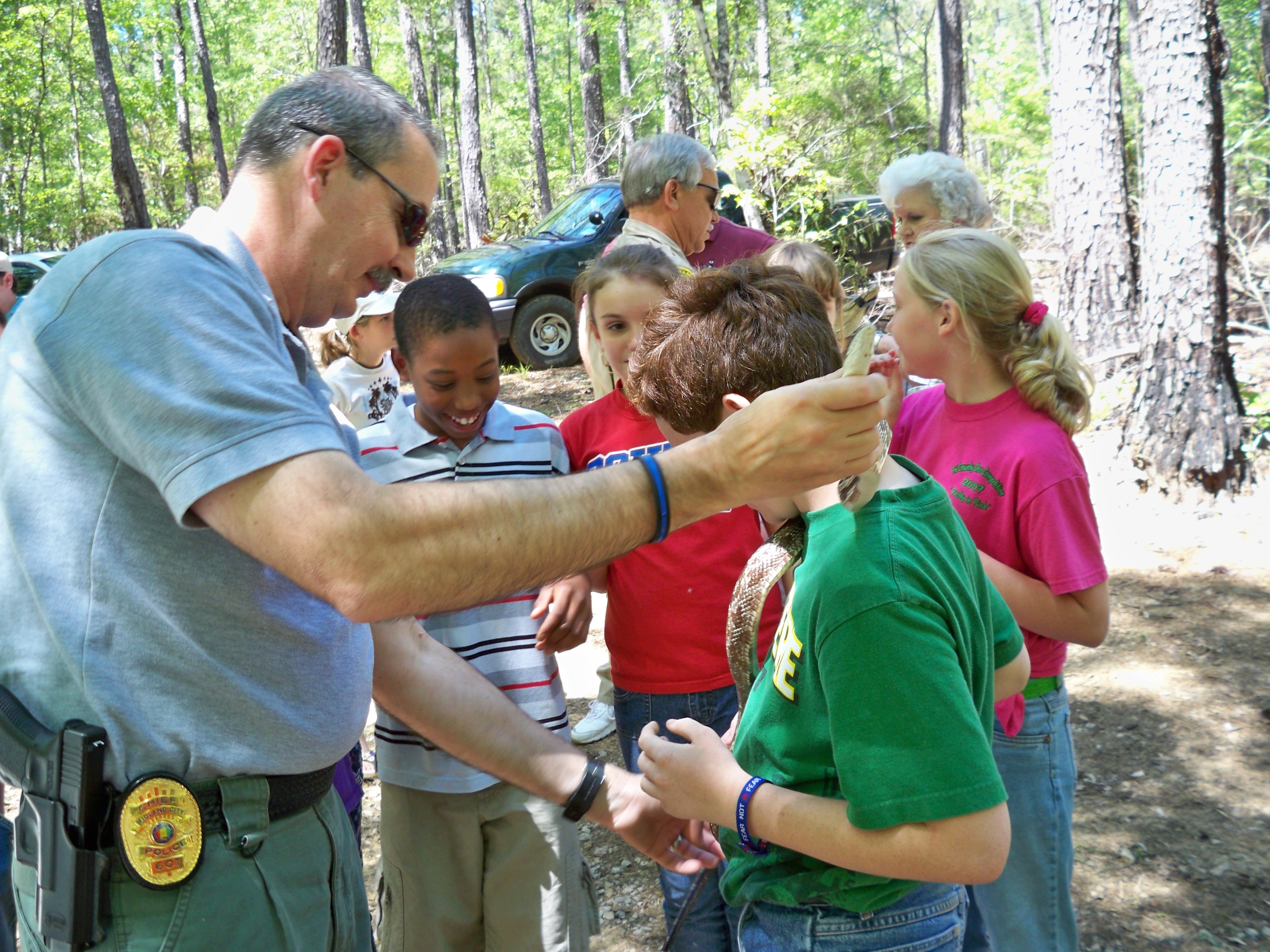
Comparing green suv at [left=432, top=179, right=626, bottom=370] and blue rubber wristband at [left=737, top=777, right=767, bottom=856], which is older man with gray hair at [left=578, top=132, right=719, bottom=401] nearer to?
blue rubber wristband at [left=737, top=777, right=767, bottom=856]

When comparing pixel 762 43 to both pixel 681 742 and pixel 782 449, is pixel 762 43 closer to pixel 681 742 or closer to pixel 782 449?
pixel 681 742

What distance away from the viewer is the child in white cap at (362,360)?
14.5 feet

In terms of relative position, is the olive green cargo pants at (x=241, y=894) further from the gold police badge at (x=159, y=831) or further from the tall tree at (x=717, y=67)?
the tall tree at (x=717, y=67)

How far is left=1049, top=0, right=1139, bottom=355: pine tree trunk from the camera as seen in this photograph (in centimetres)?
Answer: 712

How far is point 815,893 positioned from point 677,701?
1.20 m

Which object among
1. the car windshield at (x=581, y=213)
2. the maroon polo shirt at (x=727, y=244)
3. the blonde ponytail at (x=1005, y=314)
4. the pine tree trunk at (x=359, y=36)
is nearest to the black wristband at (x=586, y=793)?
the blonde ponytail at (x=1005, y=314)

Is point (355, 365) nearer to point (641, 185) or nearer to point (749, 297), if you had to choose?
point (641, 185)

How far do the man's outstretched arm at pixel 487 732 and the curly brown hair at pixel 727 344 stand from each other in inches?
33.7

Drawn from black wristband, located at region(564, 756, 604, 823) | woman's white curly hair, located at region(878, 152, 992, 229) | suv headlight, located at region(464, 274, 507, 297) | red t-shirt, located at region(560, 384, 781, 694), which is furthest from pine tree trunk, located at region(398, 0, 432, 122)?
black wristband, located at region(564, 756, 604, 823)

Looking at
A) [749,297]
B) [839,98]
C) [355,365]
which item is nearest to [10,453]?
[749,297]

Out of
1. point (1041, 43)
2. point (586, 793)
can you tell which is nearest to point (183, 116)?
point (586, 793)

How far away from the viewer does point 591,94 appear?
18.8 metres

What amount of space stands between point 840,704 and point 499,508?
0.54m

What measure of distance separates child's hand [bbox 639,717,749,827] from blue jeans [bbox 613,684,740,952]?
755 mm
